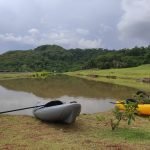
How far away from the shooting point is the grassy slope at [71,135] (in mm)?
8906

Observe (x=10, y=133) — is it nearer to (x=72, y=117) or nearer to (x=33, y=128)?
(x=33, y=128)

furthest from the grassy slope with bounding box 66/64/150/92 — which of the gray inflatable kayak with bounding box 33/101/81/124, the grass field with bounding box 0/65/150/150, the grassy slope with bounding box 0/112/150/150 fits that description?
the gray inflatable kayak with bounding box 33/101/81/124

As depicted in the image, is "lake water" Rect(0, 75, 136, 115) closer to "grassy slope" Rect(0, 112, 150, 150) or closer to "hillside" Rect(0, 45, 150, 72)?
"grassy slope" Rect(0, 112, 150, 150)

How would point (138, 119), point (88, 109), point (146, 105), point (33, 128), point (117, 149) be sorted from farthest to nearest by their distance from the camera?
point (88, 109) → point (146, 105) → point (138, 119) → point (33, 128) → point (117, 149)

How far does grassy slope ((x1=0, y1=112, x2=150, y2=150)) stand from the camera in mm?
8906

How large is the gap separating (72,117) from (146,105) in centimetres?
542

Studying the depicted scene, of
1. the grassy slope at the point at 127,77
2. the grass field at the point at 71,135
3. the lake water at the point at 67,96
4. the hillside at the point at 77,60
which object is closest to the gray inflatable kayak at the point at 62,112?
the grass field at the point at 71,135

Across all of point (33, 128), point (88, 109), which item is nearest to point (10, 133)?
point (33, 128)

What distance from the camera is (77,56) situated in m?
179

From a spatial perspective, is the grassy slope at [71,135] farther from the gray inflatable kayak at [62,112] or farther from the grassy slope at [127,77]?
the grassy slope at [127,77]

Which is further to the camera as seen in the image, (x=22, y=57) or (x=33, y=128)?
(x=22, y=57)

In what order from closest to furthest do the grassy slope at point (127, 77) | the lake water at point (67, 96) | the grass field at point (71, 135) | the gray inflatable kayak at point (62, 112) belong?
the grass field at point (71, 135), the gray inflatable kayak at point (62, 112), the lake water at point (67, 96), the grassy slope at point (127, 77)

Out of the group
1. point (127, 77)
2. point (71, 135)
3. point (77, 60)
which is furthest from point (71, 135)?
point (77, 60)

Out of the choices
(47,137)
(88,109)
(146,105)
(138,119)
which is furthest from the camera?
(88,109)
